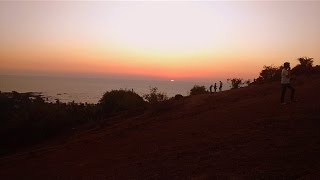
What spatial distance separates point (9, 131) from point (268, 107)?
18739 mm

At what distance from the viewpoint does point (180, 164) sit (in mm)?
8672

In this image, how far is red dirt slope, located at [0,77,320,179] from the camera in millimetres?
7660

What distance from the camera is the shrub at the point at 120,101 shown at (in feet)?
97.9

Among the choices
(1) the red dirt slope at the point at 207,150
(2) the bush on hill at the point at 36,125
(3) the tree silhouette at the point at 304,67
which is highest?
(3) the tree silhouette at the point at 304,67

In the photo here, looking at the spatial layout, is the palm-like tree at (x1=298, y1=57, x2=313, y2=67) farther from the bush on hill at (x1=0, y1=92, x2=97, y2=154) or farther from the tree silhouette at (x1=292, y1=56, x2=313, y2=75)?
the bush on hill at (x1=0, y1=92, x2=97, y2=154)

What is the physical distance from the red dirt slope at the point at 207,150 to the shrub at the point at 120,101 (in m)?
12.7

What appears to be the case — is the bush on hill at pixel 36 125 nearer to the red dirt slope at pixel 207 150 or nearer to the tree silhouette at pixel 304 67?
the red dirt slope at pixel 207 150

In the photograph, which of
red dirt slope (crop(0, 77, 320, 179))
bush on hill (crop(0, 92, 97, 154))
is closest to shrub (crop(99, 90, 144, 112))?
bush on hill (crop(0, 92, 97, 154))

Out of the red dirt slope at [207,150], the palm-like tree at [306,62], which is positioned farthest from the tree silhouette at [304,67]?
the red dirt slope at [207,150]

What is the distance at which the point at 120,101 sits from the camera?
3119 cm

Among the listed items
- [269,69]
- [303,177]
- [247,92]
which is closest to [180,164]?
[303,177]

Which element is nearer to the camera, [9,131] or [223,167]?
[223,167]

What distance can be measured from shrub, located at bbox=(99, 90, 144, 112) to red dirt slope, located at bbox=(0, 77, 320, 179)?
499 inches

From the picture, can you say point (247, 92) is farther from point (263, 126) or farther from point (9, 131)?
point (9, 131)
